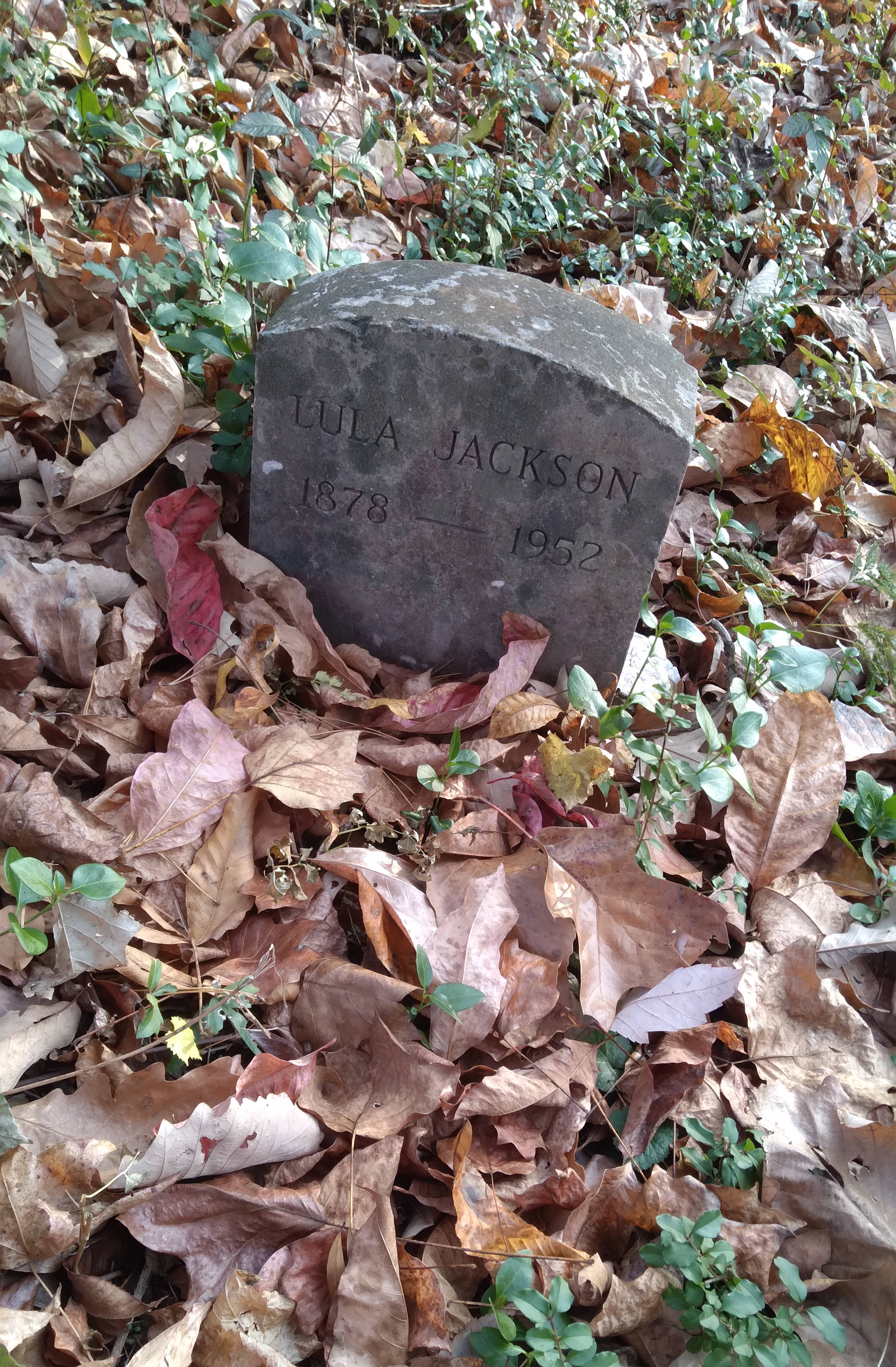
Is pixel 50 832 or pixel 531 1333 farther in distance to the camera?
pixel 50 832

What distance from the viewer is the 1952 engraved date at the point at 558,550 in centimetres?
188

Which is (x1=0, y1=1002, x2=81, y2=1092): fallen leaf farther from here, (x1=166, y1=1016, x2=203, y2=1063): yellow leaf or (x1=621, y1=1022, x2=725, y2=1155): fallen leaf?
(x1=621, y1=1022, x2=725, y2=1155): fallen leaf

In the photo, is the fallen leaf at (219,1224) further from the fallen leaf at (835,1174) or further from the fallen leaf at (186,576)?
the fallen leaf at (186,576)

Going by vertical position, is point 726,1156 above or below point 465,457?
below

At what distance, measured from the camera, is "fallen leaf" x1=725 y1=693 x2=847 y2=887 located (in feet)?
5.97

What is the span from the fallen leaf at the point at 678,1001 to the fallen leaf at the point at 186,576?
99 cm

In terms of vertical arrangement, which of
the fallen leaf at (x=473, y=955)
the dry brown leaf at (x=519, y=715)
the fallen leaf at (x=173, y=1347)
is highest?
the dry brown leaf at (x=519, y=715)

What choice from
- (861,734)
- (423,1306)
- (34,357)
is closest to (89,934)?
(423,1306)

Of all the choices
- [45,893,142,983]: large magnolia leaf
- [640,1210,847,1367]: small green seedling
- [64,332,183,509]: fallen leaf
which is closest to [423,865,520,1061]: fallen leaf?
[640,1210,847,1367]: small green seedling

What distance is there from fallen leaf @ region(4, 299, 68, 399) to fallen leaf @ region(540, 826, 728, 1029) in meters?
1.51

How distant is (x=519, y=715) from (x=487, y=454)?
49 centimetres

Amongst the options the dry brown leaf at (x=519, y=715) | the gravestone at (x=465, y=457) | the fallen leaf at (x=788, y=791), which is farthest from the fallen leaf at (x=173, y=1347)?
the gravestone at (x=465, y=457)

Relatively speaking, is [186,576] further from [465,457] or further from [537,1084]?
[537,1084]

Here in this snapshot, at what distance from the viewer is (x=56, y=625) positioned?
1.77m
